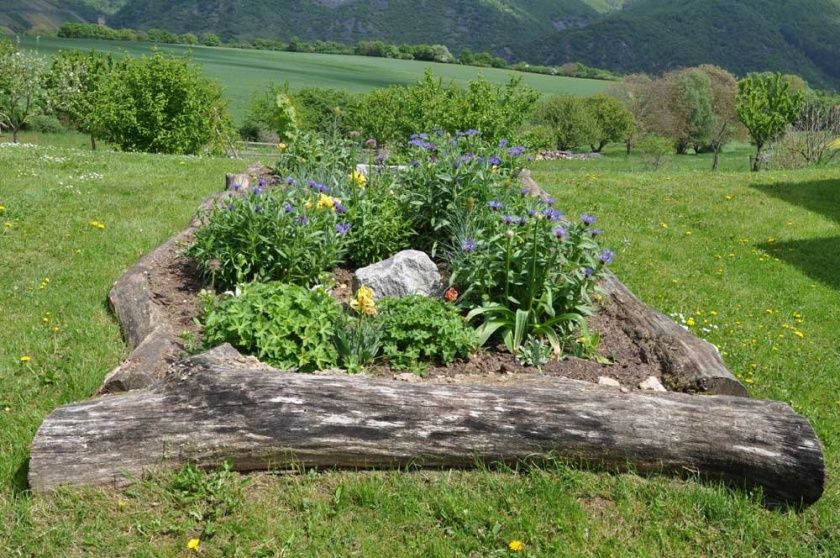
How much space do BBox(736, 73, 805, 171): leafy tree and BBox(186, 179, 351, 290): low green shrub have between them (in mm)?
19841

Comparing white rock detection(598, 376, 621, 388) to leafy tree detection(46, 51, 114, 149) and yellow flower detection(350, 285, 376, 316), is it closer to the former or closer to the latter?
yellow flower detection(350, 285, 376, 316)

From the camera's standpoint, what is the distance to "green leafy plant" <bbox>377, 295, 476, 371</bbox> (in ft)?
14.1

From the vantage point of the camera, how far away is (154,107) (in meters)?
20.0

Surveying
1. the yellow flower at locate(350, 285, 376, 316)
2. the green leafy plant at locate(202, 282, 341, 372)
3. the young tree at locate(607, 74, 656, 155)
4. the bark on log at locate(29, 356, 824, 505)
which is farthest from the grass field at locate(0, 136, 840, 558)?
the young tree at locate(607, 74, 656, 155)

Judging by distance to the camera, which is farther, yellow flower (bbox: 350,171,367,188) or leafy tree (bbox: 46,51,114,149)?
leafy tree (bbox: 46,51,114,149)

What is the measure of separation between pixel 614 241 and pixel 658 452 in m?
5.07

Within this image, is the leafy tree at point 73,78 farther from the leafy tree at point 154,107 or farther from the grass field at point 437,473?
the grass field at point 437,473

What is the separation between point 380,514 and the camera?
319cm

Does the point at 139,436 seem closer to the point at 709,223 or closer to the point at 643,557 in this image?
the point at 643,557

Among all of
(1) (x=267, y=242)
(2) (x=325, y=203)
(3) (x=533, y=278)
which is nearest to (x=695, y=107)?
(2) (x=325, y=203)

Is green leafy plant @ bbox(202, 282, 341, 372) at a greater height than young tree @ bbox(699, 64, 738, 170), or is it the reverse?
young tree @ bbox(699, 64, 738, 170)

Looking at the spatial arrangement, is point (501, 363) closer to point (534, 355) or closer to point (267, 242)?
point (534, 355)

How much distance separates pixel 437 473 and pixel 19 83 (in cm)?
3187

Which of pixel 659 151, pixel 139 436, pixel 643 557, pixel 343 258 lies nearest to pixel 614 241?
pixel 343 258
